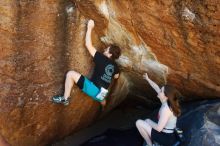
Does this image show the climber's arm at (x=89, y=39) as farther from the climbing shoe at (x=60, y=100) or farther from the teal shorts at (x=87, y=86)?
the climbing shoe at (x=60, y=100)

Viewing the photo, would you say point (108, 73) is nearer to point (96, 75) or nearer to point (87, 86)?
point (96, 75)

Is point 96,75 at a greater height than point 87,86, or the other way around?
point 96,75

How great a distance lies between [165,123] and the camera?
220 inches

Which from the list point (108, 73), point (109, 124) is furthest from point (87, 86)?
point (109, 124)

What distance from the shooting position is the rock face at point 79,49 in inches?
203

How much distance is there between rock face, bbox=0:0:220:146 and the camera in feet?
16.9

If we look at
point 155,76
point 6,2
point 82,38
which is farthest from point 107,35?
point 6,2

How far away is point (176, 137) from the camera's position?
19.0ft

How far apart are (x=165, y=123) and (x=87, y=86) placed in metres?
1.11

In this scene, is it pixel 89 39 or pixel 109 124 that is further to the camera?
pixel 109 124

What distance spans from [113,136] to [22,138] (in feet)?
4.88

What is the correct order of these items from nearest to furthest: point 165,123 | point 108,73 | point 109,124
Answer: point 165,123, point 108,73, point 109,124

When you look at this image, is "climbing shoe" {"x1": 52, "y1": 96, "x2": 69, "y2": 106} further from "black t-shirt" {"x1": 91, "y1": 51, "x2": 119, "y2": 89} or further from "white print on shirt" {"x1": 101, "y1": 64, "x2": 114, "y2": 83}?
"white print on shirt" {"x1": 101, "y1": 64, "x2": 114, "y2": 83}

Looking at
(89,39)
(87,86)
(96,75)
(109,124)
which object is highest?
(89,39)
